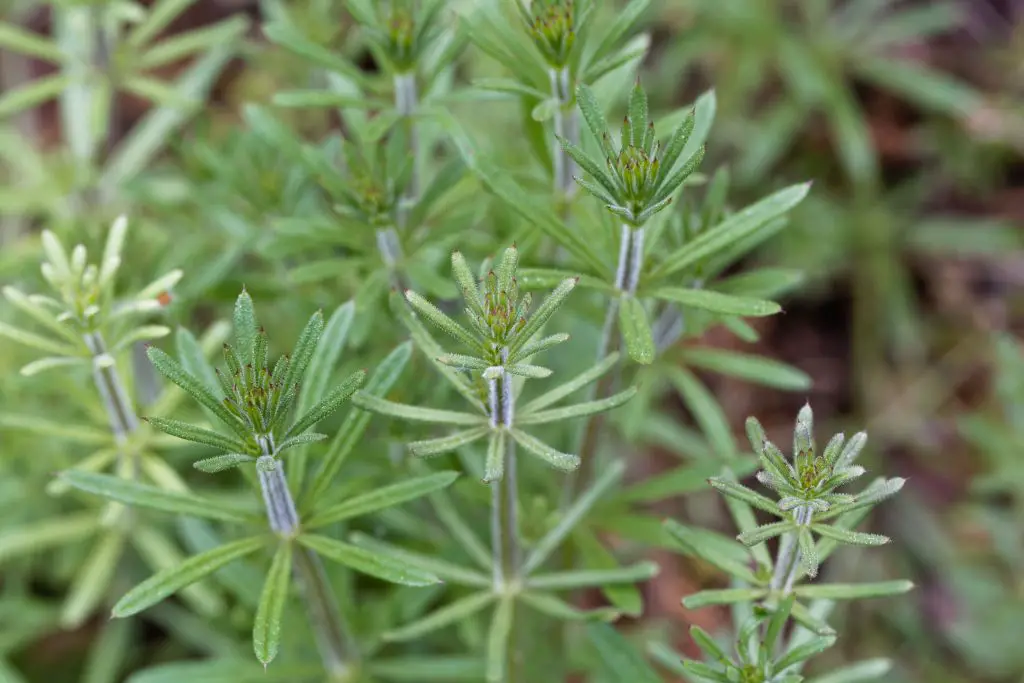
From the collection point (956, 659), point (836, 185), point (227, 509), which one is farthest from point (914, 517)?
point (227, 509)

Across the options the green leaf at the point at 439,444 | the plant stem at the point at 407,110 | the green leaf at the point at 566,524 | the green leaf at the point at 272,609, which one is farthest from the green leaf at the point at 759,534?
the plant stem at the point at 407,110

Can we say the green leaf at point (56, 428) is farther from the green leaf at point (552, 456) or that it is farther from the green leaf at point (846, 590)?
the green leaf at point (846, 590)

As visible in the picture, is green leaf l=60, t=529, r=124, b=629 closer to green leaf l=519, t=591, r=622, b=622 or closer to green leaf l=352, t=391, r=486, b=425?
green leaf l=519, t=591, r=622, b=622

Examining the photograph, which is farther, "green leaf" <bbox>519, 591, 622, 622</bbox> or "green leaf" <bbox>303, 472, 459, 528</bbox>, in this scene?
"green leaf" <bbox>519, 591, 622, 622</bbox>

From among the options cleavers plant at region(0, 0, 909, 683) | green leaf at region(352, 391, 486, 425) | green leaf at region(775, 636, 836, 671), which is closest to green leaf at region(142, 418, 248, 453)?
cleavers plant at region(0, 0, 909, 683)

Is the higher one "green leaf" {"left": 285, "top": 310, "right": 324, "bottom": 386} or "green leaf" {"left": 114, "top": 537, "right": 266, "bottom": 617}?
"green leaf" {"left": 285, "top": 310, "right": 324, "bottom": 386}

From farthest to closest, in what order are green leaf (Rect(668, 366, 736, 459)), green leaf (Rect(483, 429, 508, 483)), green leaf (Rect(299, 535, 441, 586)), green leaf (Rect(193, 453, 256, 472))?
green leaf (Rect(668, 366, 736, 459)), green leaf (Rect(299, 535, 441, 586)), green leaf (Rect(483, 429, 508, 483)), green leaf (Rect(193, 453, 256, 472))
